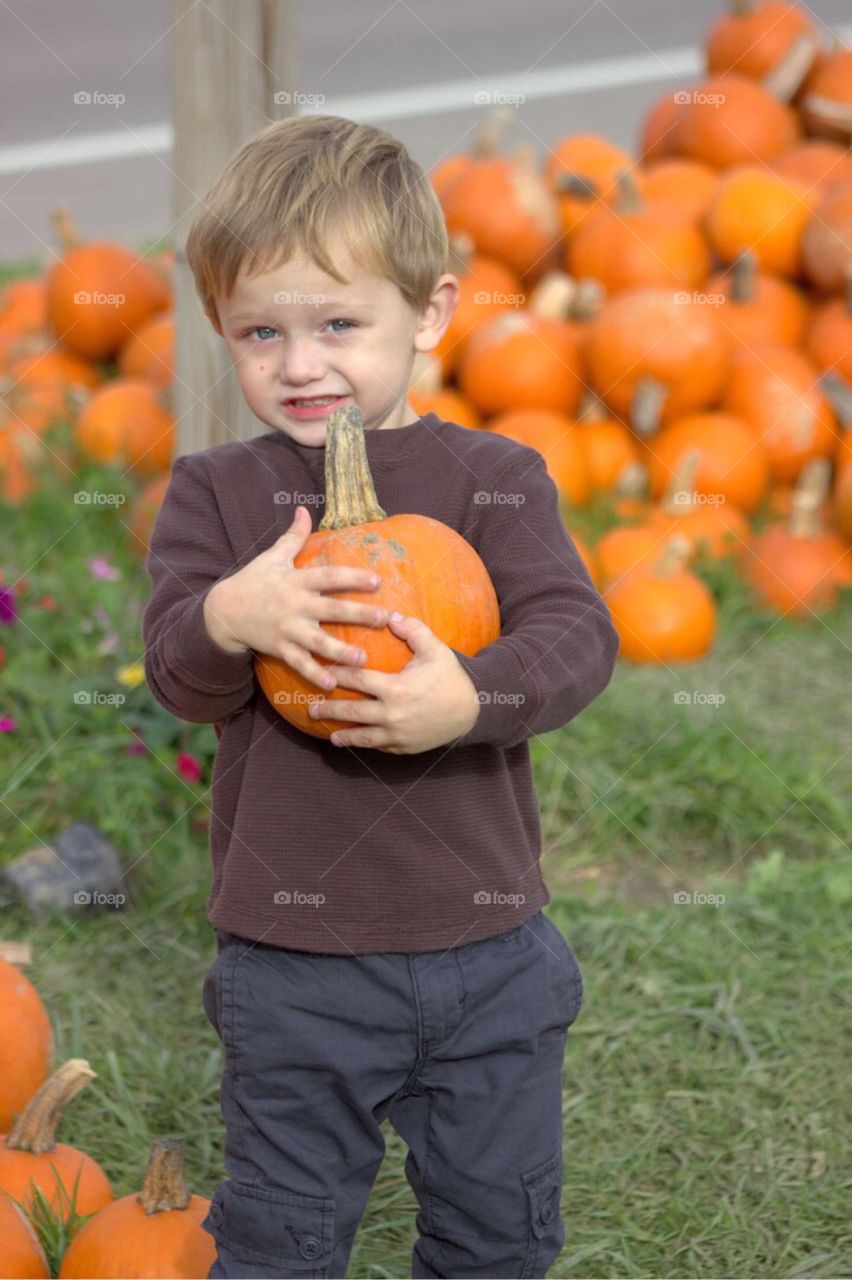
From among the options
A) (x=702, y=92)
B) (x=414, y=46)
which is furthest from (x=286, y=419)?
(x=414, y=46)

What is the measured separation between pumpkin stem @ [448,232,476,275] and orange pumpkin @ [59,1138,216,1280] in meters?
3.09

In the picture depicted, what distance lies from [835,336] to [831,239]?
0.28 metres

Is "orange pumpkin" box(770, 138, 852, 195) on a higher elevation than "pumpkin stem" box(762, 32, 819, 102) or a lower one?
lower

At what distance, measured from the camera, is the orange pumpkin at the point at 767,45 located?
483cm

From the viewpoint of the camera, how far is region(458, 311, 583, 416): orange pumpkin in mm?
4215

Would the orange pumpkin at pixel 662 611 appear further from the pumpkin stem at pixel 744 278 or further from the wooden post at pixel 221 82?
the wooden post at pixel 221 82

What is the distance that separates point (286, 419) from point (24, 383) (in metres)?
3.17

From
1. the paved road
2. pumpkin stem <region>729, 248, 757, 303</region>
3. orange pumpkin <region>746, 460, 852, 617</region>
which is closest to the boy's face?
orange pumpkin <region>746, 460, 852, 617</region>

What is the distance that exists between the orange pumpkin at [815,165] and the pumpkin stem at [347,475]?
11.4 feet

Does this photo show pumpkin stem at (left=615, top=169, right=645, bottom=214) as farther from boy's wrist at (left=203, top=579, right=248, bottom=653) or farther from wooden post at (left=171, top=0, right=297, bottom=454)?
boy's wrist at (left=203, top=579, right=248, bottom=653)

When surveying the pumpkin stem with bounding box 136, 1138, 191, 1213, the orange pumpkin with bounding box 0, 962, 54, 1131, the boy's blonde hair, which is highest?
the boy's blonde hair

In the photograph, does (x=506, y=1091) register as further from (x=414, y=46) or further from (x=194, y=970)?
(x=414, y=46)

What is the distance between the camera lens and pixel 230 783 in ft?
5.30
